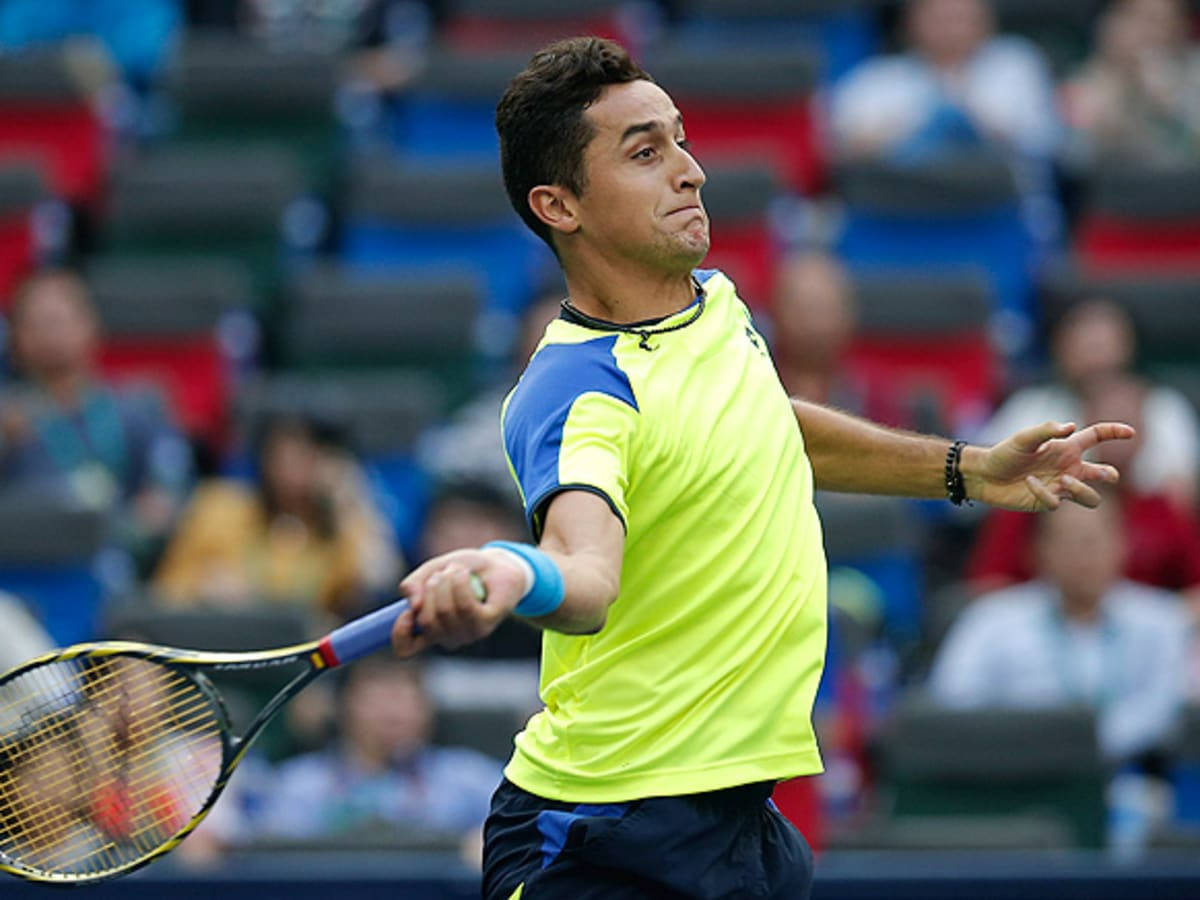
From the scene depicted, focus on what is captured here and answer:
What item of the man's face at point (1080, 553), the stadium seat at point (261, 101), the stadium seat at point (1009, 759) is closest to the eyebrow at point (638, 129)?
the stadium seat at point (1009, 759)

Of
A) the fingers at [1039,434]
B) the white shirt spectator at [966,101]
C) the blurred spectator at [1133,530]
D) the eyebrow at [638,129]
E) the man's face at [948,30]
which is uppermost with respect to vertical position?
the eyebrow at [638,129]

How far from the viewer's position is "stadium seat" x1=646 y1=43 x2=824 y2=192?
944 centimetres

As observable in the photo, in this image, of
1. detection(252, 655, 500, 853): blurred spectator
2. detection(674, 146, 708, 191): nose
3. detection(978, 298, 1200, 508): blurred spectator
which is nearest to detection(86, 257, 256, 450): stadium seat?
detection(252, 655, 500, 853): blurred spectator

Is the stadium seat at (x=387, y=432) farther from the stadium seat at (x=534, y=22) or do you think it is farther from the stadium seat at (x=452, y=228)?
the stadium seat at (x=534, y=22)

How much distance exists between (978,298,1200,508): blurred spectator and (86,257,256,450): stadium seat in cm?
330

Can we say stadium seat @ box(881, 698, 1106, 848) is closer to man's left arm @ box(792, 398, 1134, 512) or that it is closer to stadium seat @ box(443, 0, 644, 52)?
man's left arm @ box(792, 398, 1134, 512)

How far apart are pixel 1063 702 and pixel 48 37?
6.81m

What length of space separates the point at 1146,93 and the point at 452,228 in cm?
320

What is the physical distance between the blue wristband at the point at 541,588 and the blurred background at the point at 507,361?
2.92 metres

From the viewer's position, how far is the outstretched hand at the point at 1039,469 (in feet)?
11.4

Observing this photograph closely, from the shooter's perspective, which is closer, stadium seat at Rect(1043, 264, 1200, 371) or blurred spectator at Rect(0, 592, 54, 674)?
blurred spectator at Rect(0, 592, 54, 674)

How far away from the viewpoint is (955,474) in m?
3.68

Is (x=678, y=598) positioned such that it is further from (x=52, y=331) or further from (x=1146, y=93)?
(x=1146, y=93)

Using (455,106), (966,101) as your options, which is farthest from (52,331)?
(966,101)
